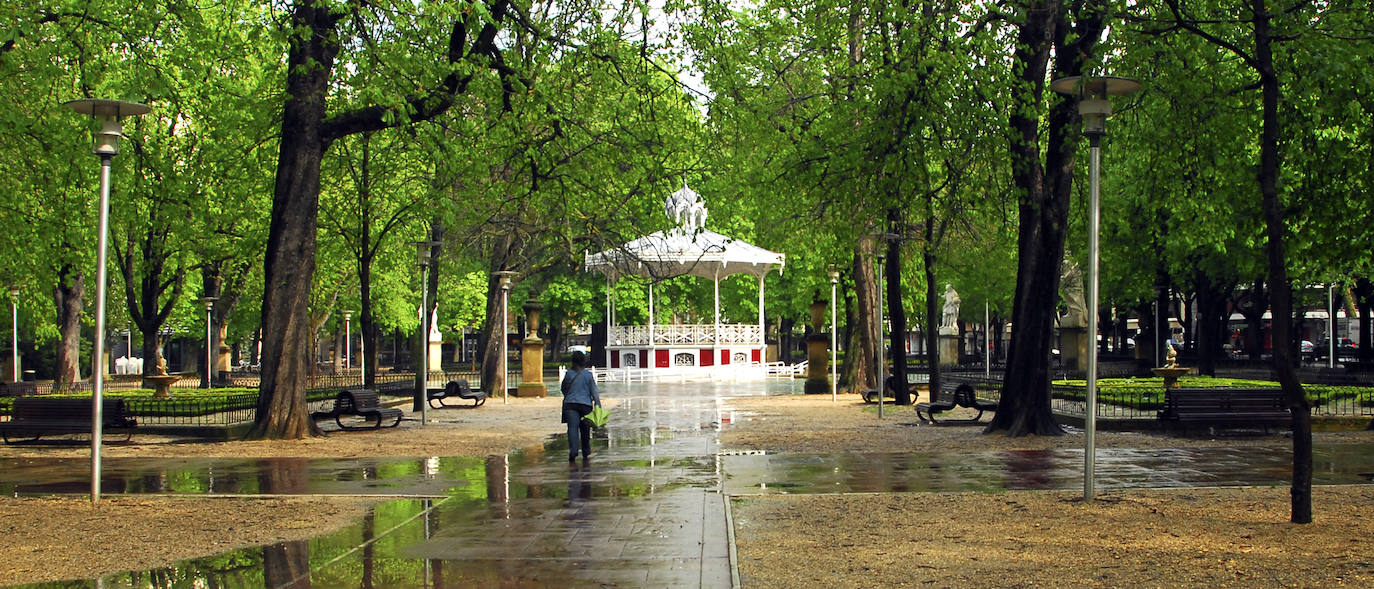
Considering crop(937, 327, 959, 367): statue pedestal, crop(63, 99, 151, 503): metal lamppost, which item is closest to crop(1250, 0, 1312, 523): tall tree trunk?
crop(63, 99, 151, 503): metal lamppost

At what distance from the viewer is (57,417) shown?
18.8 meters

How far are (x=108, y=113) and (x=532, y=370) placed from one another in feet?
82.6

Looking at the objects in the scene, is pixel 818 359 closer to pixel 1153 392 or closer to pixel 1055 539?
pixel 1153 392

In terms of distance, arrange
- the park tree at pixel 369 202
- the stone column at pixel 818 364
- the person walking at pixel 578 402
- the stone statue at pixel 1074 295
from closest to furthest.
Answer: the person walking at pixel 578 402 < the park tree at pixel 369 202 < the stone column at pixel 818 364 < the stone statue at pixel 1074 295

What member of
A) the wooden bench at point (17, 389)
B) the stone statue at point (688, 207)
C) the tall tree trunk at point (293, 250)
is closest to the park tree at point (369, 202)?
the tall tree trunk at point (293, 250)

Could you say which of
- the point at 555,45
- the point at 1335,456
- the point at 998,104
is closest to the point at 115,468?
the point at 555,45

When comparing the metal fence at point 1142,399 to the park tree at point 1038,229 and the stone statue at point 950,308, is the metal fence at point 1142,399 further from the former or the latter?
the stone statue at point 950,308

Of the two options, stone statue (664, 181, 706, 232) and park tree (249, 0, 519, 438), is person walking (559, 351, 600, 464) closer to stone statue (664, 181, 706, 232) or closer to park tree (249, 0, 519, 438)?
park tree (249, 0, 519, 438)

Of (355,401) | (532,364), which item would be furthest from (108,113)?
(532,364)

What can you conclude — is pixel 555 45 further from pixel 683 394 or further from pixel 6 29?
pixel 683 394

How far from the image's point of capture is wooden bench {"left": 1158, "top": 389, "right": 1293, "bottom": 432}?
18.5 meters

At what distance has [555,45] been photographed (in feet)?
64.3

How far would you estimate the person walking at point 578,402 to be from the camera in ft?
51.5

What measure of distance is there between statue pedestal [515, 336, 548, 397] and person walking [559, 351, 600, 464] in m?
20.5
